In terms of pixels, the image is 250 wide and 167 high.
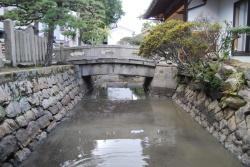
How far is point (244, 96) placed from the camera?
25.0 ft

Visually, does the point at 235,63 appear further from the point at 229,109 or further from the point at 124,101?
the point at 124,101

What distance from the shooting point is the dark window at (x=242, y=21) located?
10.5 metres

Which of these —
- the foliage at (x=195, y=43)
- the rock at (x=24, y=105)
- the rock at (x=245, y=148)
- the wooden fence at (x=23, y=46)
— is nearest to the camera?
the rock at (x=245, y=148)

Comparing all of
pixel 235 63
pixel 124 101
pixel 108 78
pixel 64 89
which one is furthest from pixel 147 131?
pixel 108 78

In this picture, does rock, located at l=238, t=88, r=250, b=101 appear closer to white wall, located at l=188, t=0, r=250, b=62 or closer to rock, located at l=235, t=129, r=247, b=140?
rock, located at l=235, t=129, r=247, b=140

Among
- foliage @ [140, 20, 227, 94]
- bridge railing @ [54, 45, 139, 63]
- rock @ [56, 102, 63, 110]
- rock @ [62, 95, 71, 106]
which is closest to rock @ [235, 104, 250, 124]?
foliage @ [140, 20, 227, 94]

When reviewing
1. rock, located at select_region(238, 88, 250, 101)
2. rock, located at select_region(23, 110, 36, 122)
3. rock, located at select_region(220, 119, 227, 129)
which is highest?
rock, located at select_region(238, 88, 250, 101)

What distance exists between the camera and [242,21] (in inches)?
436

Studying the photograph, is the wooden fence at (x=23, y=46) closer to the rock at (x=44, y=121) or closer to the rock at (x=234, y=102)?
the rock at (x=44, y=121)

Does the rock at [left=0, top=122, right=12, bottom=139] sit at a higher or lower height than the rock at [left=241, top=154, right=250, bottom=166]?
higher

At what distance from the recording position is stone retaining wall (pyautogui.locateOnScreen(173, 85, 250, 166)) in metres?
6.73

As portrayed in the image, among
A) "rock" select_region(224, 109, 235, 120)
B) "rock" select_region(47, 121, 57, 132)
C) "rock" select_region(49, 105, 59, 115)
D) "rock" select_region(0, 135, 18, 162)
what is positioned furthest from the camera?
"rock" select_region(49, 105, 59, 115)

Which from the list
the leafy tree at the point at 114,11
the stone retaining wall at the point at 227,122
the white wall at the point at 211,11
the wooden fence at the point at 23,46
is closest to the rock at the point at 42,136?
the wooden fence at the point at 23,46

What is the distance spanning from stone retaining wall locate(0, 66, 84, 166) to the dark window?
6.82 meters
